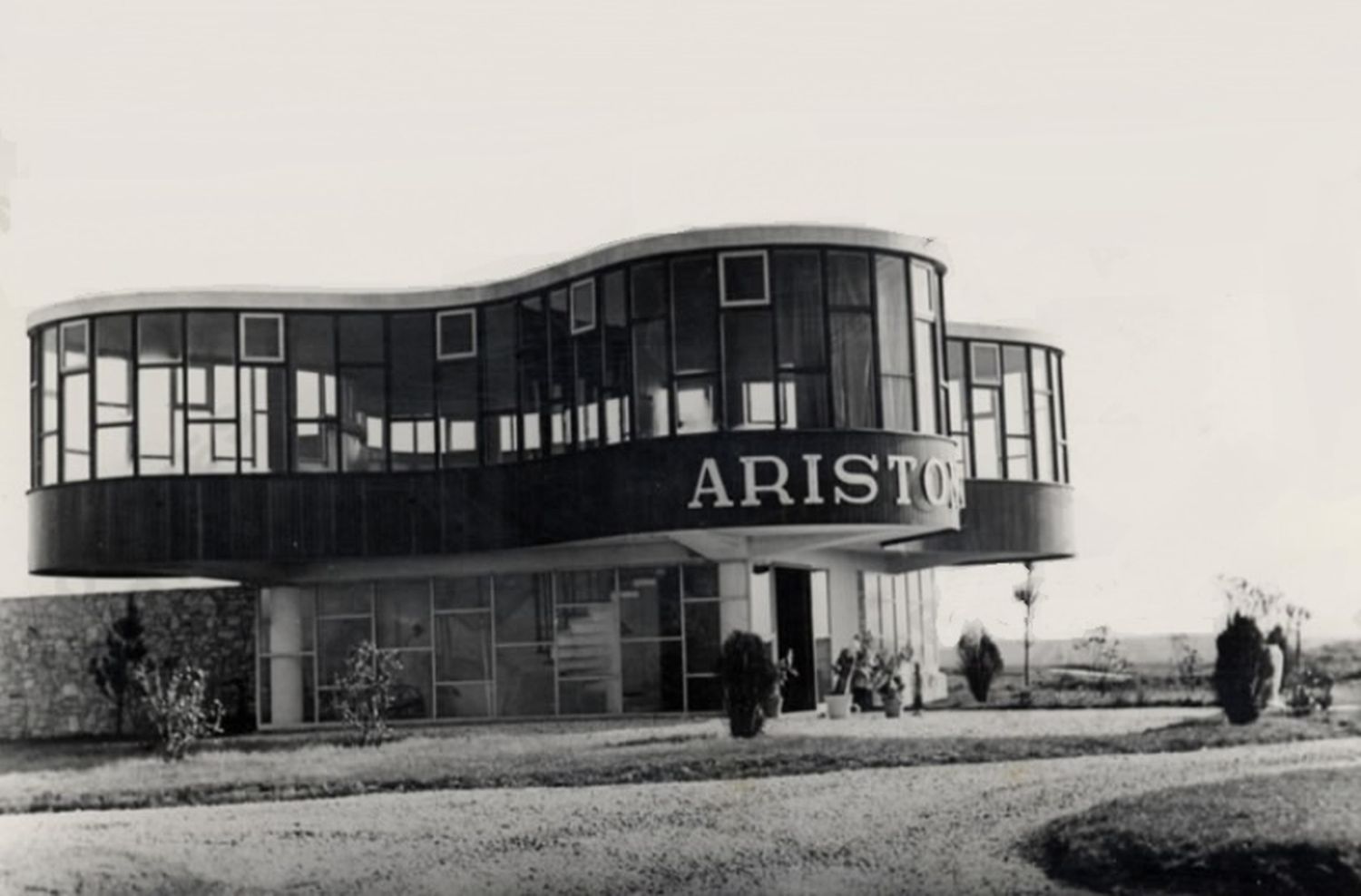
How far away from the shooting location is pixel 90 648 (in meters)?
36.9

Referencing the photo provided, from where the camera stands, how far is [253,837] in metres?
21.1

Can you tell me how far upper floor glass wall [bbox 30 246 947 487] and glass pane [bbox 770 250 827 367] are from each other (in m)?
0.03

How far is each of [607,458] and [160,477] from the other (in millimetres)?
7864

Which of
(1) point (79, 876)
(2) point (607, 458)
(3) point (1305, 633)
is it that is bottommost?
(1) point (79, 876)

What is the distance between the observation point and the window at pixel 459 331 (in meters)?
32.2

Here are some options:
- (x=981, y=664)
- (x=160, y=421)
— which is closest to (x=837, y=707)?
(x=981, y=664)

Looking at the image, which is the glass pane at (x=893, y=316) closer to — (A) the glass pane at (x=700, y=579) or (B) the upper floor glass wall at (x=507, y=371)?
(B) the upper floor glass wall at (x=507, y=371)

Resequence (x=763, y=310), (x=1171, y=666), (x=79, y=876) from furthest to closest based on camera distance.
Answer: (x=1171, y=666) → (x=763, y=310) → (x=79, y=876)

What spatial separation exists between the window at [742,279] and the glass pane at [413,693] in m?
9.10

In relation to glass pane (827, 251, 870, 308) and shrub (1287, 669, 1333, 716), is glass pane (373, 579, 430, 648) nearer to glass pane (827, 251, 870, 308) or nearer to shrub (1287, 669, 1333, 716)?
glass pane (827, 251, 870, 308)

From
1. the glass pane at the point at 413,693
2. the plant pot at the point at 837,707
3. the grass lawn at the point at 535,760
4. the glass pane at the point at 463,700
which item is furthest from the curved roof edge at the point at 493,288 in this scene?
the plant pot at the point at 837,707

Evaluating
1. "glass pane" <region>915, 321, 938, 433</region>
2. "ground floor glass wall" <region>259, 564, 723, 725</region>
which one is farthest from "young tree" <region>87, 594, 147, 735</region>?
"glass pane" <region>915, 321, 938, 433</region>

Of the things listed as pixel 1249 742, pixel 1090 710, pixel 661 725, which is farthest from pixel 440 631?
pixel 1249 742

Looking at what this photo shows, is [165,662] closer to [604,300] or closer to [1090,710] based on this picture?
[604,300]
